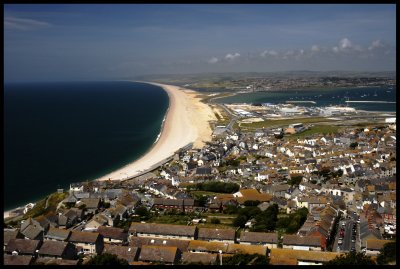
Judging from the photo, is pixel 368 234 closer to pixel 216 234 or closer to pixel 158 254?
pixel 216 234

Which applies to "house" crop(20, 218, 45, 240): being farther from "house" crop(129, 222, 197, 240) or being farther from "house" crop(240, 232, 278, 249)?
"house" crop(240, 232, 278, 249)

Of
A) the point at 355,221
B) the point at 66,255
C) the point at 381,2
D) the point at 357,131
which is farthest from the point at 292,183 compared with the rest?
the point at 381,2

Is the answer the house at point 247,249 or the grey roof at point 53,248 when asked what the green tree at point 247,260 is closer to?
the house at point 247,249

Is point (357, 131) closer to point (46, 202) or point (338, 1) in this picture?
point (46, 202)

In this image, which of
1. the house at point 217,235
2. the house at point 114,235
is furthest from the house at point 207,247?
the house at point 114,235

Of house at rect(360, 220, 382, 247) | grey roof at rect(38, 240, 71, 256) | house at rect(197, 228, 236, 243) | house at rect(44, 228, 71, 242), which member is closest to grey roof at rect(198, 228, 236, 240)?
house at rect(197, 228, 236, 243)

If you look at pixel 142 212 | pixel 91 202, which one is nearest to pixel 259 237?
pixel 142 212
